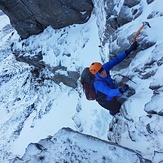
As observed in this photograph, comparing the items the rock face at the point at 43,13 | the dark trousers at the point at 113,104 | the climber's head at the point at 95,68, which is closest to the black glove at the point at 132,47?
the climber's head at the point at 95,68

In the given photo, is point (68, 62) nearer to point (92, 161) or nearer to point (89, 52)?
point (89, 52)

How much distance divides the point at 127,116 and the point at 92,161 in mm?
1782

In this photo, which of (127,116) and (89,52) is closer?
(127,116)

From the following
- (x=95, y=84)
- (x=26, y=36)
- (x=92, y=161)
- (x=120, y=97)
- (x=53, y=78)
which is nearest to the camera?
(x=92, y=161)

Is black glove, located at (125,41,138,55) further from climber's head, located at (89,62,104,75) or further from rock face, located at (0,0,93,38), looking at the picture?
rock face, located at (0,0,93,38)

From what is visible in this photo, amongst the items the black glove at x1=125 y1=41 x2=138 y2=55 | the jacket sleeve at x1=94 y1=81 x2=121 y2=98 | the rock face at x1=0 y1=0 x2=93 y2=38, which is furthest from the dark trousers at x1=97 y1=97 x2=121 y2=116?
the rock face at x1=0 y1=0 x2=93 y2=38

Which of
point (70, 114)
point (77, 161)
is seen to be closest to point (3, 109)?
point (70, 114)

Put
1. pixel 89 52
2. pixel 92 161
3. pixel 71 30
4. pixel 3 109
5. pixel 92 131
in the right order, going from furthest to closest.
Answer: pixel 3 109, pixel 71 30, pixel 89 52, pixel 92 131, pixel 92 161

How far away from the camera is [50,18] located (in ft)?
41.1

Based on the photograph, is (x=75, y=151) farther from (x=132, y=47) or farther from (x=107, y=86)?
(x=132, y=47)

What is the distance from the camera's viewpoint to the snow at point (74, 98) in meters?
5.16

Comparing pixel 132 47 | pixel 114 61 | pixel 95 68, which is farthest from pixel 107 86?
pixel 132 47

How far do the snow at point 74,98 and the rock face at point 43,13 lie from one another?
1.30 feet

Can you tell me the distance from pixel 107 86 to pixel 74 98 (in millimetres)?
6333
